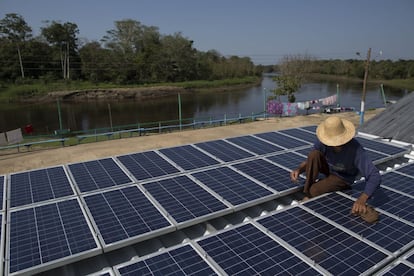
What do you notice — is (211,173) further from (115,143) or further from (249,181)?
(115,143)

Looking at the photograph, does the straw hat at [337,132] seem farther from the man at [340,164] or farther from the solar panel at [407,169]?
the solar panel at [407,169]

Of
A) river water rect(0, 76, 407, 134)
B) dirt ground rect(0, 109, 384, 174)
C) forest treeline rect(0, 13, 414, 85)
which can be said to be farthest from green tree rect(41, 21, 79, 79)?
dirt ground rect(0, 109, 384, 174)

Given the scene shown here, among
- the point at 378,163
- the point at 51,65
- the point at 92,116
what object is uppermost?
the point at 51,65

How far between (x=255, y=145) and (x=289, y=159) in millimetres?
1555

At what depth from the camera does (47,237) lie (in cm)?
434

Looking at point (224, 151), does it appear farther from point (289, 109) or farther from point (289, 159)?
point (289, 109)

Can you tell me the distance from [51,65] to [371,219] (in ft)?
254

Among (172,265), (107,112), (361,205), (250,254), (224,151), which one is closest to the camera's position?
(172,265)

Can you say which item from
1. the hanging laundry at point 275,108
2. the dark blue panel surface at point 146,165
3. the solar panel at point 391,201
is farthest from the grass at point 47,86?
the solar panel at point 391,201

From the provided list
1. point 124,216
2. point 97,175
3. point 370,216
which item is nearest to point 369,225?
point 370,216

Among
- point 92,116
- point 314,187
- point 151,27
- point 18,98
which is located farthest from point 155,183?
point 151,27

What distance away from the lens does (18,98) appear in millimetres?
52875

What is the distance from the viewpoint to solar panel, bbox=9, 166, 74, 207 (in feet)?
18.2

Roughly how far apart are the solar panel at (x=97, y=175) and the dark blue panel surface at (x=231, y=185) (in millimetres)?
1868
